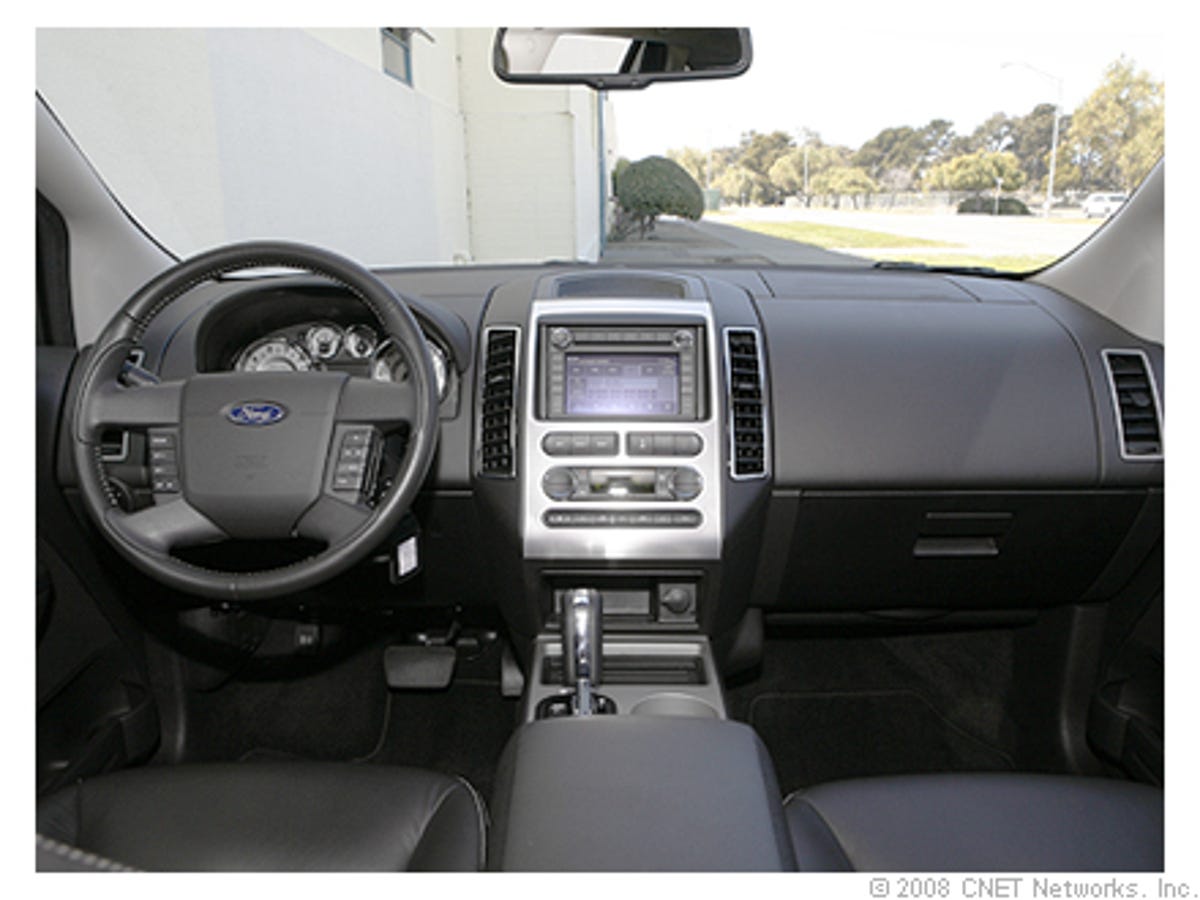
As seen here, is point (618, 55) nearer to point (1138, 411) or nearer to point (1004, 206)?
point (1004, 206)

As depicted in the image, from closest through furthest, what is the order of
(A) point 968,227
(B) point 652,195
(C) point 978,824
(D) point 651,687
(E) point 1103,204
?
(C) point 978,824 < (D) point 651,687 < (E) point 1103,204 < (A) point 968,227 < (B) point 652,195

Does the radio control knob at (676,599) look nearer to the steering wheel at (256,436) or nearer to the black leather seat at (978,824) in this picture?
the black leather seat at (978,824)

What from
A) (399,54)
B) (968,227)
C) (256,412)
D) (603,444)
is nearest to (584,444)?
(603,444)

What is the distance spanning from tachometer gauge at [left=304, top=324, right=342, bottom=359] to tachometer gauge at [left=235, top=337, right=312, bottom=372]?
0.07 ft

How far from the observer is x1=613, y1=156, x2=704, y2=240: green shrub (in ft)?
9.20

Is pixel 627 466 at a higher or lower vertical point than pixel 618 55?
lower

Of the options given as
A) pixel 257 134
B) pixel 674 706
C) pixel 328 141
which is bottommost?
pixel 674 706

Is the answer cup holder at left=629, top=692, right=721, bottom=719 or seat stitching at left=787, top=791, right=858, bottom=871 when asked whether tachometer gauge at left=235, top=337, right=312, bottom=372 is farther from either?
seat stitching at left=787, top=791, right=858, bottom=871

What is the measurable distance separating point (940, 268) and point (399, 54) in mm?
8440

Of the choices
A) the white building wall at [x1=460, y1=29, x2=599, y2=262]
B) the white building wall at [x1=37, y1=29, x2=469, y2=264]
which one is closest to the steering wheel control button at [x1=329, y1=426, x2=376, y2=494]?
the white building wall at [x1=37, y1=29, x2=469, y2=264]

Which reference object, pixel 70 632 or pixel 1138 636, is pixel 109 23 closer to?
pixel 70 632

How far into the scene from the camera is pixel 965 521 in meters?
1.95

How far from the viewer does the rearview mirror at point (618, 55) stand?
5.95ft

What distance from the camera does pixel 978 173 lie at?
2264 millimetres
